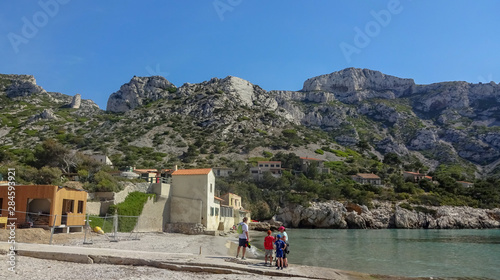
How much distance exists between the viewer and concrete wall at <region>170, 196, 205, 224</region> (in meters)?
31.5

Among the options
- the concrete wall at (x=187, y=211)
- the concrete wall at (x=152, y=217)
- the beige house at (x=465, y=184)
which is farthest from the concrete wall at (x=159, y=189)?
the beige house at (x=465, y=184)

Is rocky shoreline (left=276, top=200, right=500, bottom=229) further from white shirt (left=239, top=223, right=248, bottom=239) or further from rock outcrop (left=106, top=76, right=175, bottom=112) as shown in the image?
rock outcrop (left=106, top=76, right=175, bottom=112)

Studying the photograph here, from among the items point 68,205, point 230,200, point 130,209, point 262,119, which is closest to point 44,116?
point 262,119

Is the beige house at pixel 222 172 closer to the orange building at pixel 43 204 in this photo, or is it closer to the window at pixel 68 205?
the window at pixel 68 205

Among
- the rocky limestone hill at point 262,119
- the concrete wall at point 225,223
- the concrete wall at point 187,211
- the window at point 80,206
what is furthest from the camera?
the rocky limestone hill at point 262,119

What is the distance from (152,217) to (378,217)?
43.5 m

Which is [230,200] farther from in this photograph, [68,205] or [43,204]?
[43,204]

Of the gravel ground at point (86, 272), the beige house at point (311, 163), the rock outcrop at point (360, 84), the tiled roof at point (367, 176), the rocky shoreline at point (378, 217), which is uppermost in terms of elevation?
the rock outcrop at point (360, 84)

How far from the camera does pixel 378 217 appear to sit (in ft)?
199

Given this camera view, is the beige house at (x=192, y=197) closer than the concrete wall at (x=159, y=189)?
No

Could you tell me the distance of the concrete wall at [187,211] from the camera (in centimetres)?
3153

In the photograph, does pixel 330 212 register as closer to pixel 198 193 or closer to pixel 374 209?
pixel 374 209

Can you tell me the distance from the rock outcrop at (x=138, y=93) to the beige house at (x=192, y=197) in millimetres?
A: 93854

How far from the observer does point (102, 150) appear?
8194 cm
